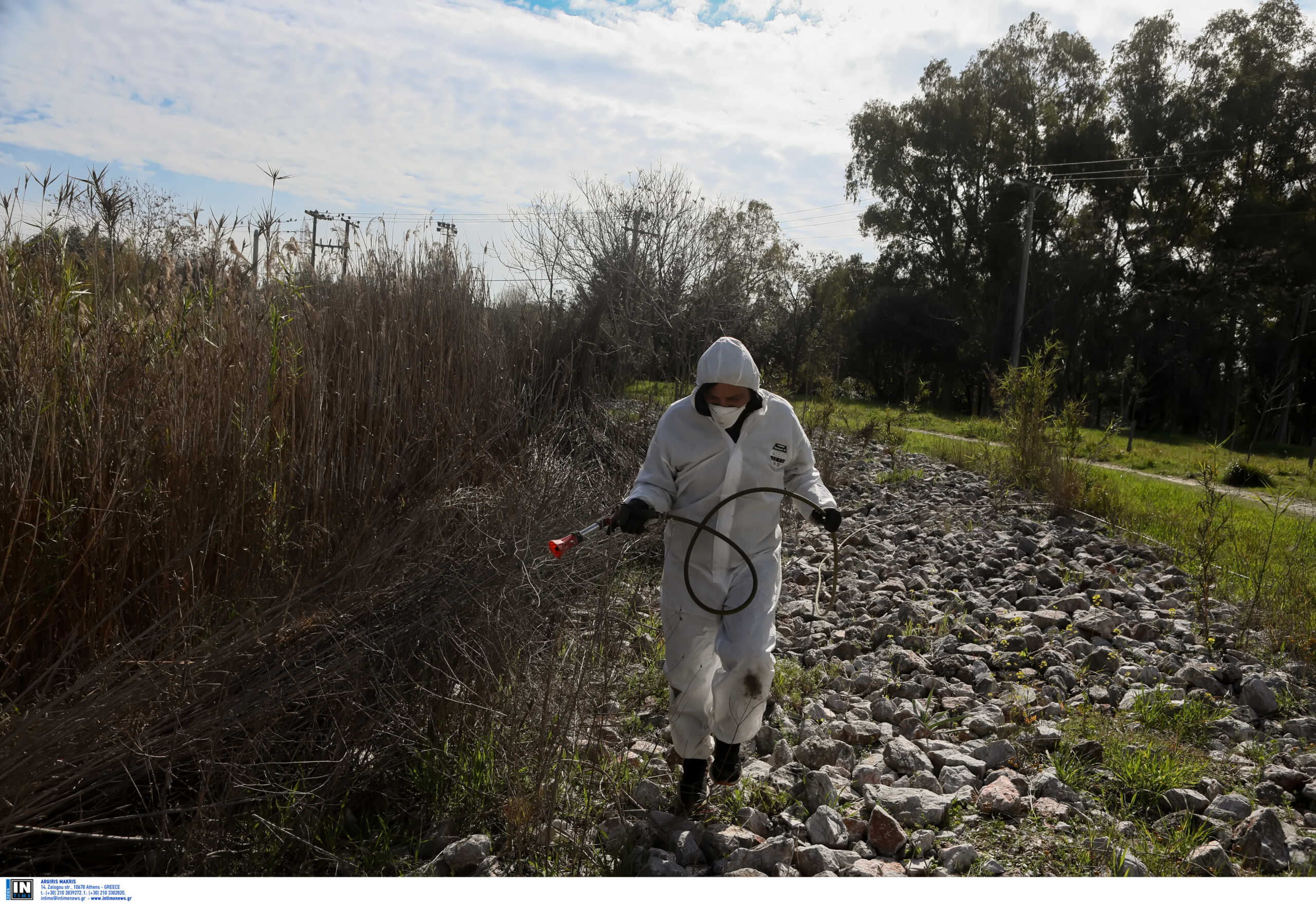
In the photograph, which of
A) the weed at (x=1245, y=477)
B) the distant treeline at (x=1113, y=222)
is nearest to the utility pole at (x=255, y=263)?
the weed at (x=1245, y=477)

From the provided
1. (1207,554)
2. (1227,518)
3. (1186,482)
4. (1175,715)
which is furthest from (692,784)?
(1186,482)

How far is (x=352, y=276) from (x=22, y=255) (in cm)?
262

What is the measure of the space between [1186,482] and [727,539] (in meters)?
13.0

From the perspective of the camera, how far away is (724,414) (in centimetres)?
357

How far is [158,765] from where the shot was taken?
2816mm

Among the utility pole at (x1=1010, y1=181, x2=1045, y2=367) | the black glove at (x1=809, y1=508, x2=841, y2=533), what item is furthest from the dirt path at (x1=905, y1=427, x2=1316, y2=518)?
the utility pole at (x1=1010, y1=181, x2=1045, y2=367)

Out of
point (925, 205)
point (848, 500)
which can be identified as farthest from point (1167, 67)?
point (848, 500)

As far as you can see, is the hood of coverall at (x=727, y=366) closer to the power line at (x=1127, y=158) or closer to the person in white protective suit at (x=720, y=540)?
the person in white protective suit at (x=720, y=540)

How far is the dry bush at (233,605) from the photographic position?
112 inches

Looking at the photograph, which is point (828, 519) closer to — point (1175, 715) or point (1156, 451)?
point (1175, 715)

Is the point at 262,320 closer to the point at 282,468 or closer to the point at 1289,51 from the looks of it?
the point at 282,468

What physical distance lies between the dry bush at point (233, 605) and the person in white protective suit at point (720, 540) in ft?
1.36

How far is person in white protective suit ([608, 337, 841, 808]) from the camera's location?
347cm

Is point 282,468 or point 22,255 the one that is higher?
point 22,255
